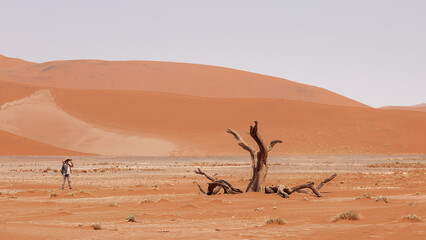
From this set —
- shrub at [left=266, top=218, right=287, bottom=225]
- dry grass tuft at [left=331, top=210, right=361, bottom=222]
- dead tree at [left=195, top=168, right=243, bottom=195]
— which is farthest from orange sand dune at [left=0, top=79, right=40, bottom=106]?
dry grass tuft at [left=331, top=210, right=361, bottom=222]

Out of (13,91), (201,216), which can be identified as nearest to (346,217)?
(201,216)

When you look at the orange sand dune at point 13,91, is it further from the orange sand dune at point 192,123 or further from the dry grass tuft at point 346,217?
the dry grass tuft at point 346,217

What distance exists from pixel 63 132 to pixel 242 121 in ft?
93.0

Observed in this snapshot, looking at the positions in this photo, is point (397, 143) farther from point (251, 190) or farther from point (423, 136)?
point (251, 190)

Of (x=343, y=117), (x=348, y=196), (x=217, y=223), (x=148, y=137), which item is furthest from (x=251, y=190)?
(x=343, y=117)

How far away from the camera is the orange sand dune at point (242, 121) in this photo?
83750mm

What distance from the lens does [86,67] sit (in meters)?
165

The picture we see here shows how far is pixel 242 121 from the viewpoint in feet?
320

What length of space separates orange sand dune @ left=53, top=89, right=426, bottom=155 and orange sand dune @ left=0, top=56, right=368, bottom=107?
39.0m

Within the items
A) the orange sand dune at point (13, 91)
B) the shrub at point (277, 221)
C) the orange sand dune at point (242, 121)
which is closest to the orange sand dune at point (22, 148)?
the orange sand dune at point (242, 121)

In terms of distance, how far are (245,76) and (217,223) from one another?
14873 centimetres

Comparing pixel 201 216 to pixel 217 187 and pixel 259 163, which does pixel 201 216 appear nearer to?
pixel 259 163

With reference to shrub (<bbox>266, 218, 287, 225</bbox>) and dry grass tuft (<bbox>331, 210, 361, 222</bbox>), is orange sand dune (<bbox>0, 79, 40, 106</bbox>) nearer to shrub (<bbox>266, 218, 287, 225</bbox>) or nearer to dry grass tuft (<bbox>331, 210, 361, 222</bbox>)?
shrub (<bbox>266, 218, 287, 225</bbox>)

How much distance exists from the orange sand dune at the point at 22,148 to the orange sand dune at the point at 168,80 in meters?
73.7
